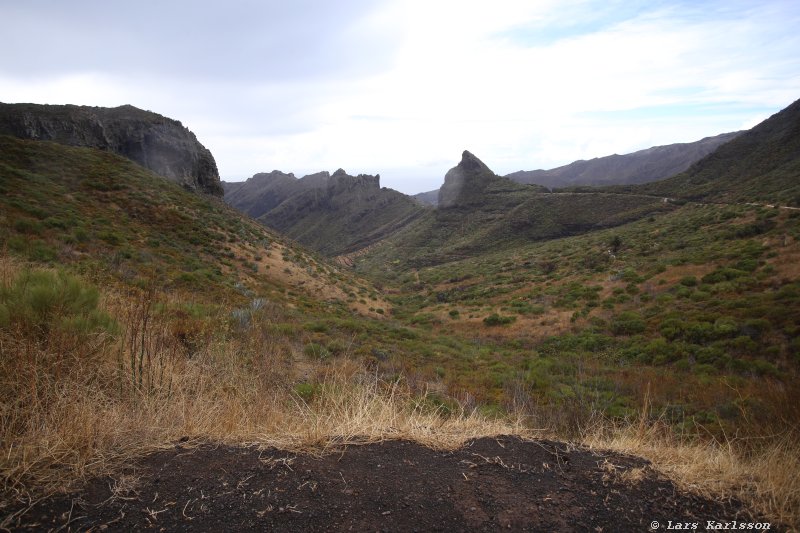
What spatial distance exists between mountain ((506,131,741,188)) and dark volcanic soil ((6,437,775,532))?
431ft

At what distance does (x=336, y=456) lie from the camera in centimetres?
274

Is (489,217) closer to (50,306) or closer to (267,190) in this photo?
(50,306)

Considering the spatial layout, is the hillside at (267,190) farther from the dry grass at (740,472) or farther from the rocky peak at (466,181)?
the dry grass at (740,472)

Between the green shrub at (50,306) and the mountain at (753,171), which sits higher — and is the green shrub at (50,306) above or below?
below

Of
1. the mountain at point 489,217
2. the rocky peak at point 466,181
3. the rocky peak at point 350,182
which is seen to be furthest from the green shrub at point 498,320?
the rocky peak at point 350,182

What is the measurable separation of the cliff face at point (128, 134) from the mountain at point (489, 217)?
27.7 m

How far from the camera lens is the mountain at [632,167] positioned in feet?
440

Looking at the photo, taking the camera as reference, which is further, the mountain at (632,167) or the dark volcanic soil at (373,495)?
the mountain at (632,167)

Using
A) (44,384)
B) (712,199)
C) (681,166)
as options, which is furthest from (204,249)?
(681,166)

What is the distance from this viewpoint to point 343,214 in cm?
10081

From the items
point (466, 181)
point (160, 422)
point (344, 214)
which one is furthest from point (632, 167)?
point (160, 422)

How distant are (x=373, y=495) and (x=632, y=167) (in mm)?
183465

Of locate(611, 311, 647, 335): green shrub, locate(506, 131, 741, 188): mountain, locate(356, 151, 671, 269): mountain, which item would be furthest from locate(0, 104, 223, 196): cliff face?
locate(506, 131, 741, 188): mountain

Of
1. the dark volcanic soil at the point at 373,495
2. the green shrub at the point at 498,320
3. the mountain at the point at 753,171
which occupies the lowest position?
the green shrub at the point at 498,320
